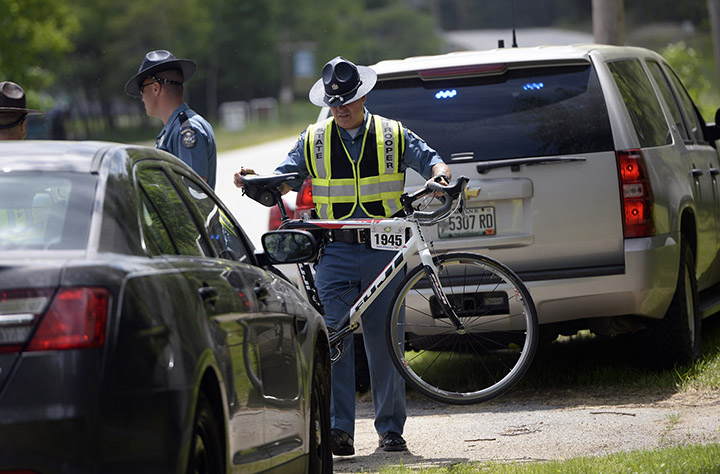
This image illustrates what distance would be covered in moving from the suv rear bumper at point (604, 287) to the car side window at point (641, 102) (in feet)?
2.25

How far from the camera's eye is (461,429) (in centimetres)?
732

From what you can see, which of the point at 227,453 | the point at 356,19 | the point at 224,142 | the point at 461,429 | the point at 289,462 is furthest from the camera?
the point at 356,19

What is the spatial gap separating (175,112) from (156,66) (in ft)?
1.03

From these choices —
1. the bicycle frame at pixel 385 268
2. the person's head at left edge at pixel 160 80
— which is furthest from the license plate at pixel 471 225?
the person's head at left edge at pixel 160 80

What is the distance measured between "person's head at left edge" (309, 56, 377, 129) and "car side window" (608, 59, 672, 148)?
72.1 inches

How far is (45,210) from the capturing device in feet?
12.1

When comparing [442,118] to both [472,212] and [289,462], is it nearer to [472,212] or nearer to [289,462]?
[472,212]

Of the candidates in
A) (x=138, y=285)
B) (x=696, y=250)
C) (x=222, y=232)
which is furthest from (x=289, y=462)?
(x=696, y=250)

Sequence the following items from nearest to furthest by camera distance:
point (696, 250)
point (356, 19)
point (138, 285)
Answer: point (138, 285), point (696, 250), point (356, 19)

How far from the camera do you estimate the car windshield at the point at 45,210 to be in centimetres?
352

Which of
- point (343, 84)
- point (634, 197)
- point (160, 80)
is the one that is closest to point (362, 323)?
point (343, 84)

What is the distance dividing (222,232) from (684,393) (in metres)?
3.81

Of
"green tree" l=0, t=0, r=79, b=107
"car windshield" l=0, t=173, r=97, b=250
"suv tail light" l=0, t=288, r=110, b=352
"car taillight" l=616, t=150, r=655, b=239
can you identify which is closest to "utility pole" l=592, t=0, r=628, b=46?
"car taillight" l=616, t=150, r=655, b=239

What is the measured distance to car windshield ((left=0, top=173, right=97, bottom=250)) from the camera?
3.52 metres
